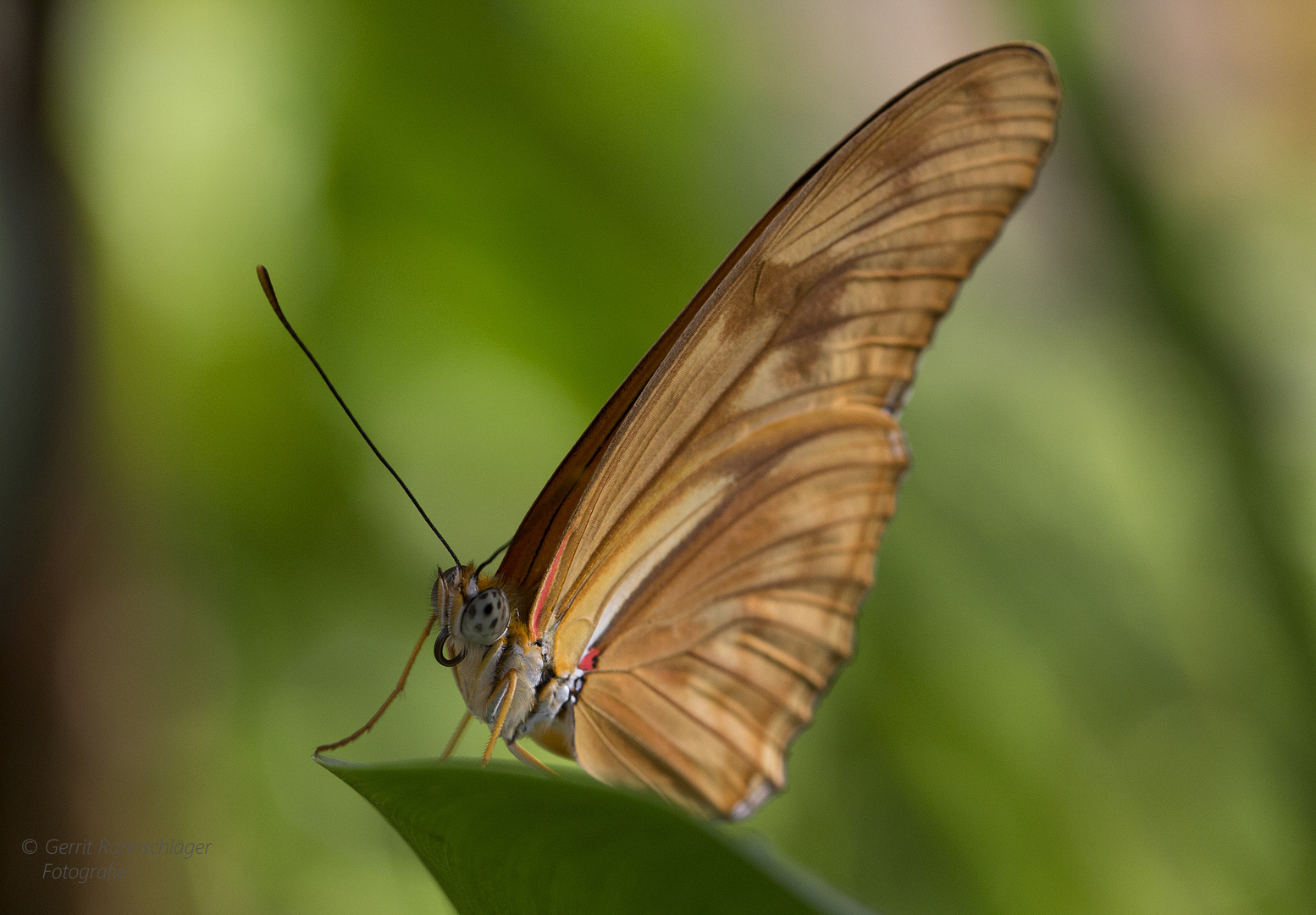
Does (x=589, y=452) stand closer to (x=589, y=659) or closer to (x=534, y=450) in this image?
(x=589, y=659)

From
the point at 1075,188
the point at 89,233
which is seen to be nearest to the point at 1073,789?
the point at 1075,188

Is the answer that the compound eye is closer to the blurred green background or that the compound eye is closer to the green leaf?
the green leaf

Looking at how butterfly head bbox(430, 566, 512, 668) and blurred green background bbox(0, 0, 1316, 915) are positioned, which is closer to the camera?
butterfly head bbox(430, 566, 512, 668)

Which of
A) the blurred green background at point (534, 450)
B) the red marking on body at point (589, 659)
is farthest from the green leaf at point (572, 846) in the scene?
the blurred green background at point (534, 450)

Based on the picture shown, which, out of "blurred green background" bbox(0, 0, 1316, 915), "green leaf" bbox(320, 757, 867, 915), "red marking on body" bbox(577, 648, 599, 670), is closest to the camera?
"green leaf" bbox(320, 757, 867, 915)

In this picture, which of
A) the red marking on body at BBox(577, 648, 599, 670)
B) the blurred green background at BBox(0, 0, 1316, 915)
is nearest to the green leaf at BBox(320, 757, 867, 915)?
the red marking on body at BBox(577, 648, 599, 670)

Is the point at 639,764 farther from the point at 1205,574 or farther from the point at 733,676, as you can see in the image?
the point at 1205,574

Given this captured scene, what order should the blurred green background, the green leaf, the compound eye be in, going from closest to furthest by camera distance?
the green leaf
the compound eye
the blurred green background

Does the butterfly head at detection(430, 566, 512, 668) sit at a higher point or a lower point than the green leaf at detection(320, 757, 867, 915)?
lower

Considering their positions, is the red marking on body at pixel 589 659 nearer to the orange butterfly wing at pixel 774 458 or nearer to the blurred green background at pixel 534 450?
the orange butterfly wing at pixel 774 458
